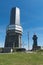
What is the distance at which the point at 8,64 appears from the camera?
2602cm
